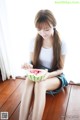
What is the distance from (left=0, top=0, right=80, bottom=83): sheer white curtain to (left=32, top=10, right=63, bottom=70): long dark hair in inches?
5.5

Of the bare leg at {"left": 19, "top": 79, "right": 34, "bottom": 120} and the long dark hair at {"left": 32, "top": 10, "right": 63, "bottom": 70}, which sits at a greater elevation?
the long dark hair at {"left": 32, "top": 10, "right": 63, "bottom": 70}

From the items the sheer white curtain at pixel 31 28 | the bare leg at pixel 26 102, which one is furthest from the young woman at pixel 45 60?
the sheer white curtain at pixel 31 28

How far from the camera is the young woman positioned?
3.94ft

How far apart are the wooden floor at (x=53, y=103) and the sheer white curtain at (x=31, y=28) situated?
0.60ft

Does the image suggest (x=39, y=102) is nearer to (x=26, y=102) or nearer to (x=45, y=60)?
(x=26, y=102)

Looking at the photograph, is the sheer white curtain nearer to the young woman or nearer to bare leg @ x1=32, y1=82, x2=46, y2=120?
the young woman

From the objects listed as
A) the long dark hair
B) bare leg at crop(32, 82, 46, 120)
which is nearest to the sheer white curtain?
the long dark hair

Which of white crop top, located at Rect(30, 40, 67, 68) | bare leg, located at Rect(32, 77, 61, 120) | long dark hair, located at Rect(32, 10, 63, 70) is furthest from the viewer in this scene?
white crop top, located at Rect(30, 40, 67, 68)

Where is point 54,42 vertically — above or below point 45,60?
above

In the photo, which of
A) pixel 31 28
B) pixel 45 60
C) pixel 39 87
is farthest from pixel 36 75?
pixel 31 28

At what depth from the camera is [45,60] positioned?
1.54 meters

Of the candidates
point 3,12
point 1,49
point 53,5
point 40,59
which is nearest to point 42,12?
point 53,5

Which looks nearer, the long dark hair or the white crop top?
the long dark hair

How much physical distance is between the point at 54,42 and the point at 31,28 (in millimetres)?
352
